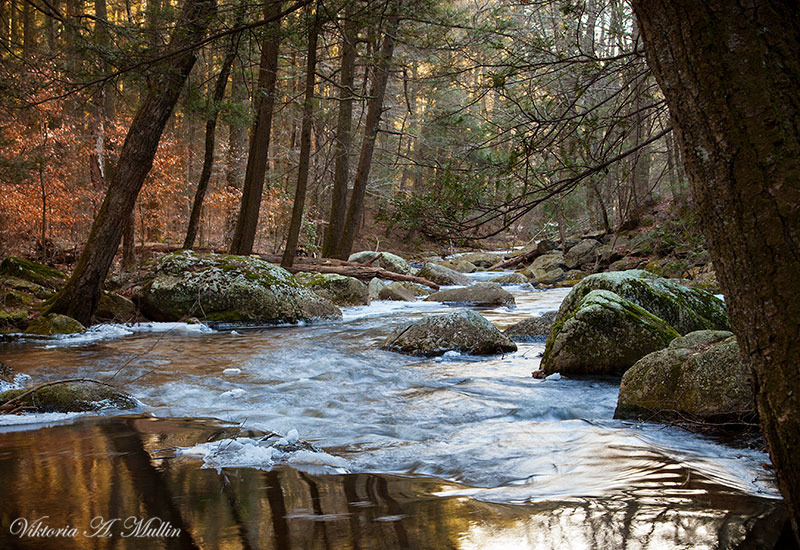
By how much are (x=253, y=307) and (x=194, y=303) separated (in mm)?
1008

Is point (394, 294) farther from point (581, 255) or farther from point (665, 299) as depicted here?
point (581, 255)

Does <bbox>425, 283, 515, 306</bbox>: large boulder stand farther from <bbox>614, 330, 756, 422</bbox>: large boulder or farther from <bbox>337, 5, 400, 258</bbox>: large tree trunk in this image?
<bbox>614, 330, 756, 422</bbox>: large boulder

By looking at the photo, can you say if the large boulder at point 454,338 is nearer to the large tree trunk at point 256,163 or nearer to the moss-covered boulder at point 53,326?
the moss-covered boulder at point 53,326

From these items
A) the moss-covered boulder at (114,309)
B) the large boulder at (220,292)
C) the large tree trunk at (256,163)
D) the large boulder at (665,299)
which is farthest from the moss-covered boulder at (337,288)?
the large boulder at (665,299)

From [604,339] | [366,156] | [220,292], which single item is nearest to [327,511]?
[604,339]

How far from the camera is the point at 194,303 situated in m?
9.85

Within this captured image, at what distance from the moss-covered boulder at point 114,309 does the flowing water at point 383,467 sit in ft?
9.26

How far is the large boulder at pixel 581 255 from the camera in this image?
19.5m

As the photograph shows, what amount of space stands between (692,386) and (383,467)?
2.38 meters

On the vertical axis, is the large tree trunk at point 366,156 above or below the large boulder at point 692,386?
above

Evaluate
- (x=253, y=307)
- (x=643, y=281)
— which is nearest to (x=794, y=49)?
(x=643, y=281)

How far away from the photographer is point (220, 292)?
32.8 feet

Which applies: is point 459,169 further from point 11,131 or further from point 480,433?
point 11,131

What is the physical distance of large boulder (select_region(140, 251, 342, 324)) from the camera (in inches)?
386
